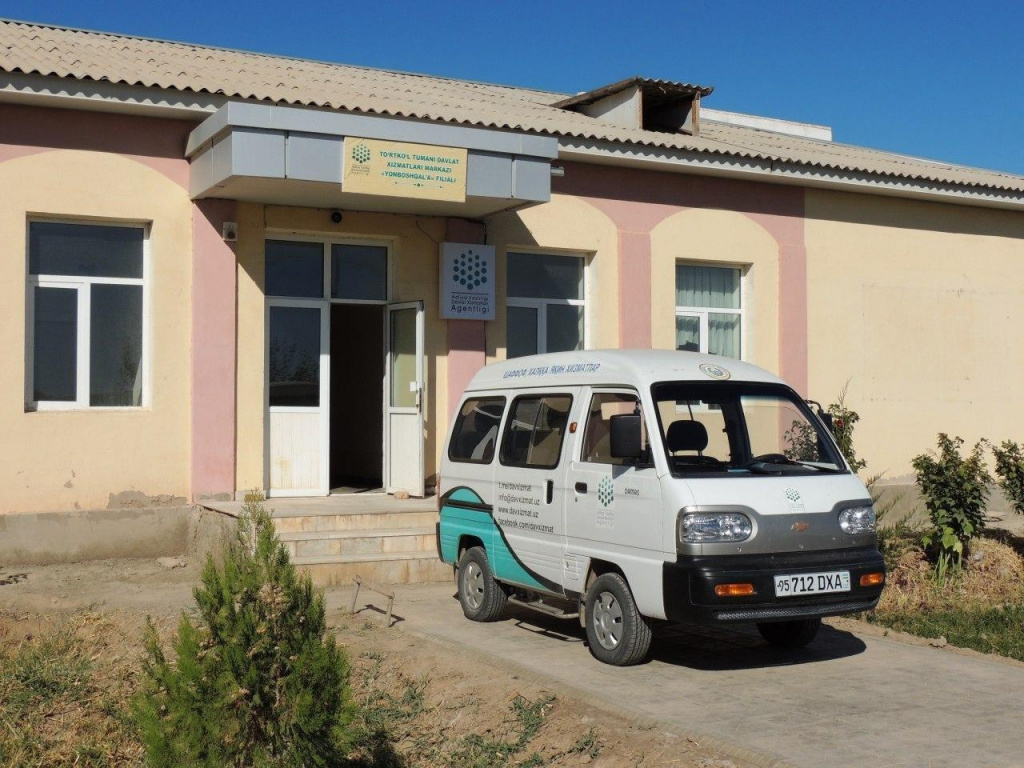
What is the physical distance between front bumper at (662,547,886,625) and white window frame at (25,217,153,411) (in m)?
7.21

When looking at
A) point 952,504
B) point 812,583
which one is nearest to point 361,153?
point 952,504

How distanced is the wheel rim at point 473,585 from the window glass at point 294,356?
15.4ft

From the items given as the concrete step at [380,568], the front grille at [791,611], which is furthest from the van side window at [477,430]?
the front grille at [791,611]

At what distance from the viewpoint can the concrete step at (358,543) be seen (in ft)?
36.9

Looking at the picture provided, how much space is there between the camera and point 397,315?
46.2 feet

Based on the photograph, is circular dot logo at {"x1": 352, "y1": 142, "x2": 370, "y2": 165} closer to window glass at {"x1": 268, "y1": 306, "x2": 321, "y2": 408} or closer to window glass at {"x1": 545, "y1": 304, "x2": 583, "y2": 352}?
window glass at {"x1": 268, "y1": 306, "x2": 321, "y2": 408}

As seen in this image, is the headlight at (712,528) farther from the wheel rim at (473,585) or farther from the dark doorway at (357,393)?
the dark doorway at (357,393)

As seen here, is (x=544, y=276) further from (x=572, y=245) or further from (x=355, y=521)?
(x=355, y=521)

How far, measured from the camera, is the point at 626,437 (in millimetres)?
7664

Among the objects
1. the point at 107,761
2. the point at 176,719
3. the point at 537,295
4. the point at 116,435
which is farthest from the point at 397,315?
the point at 176,719

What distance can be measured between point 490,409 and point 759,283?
7892 millimetres

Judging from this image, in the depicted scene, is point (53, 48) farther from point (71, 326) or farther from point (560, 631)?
point (560, 631)

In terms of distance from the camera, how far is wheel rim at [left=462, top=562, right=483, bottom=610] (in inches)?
377

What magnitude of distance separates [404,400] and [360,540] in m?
2.90
